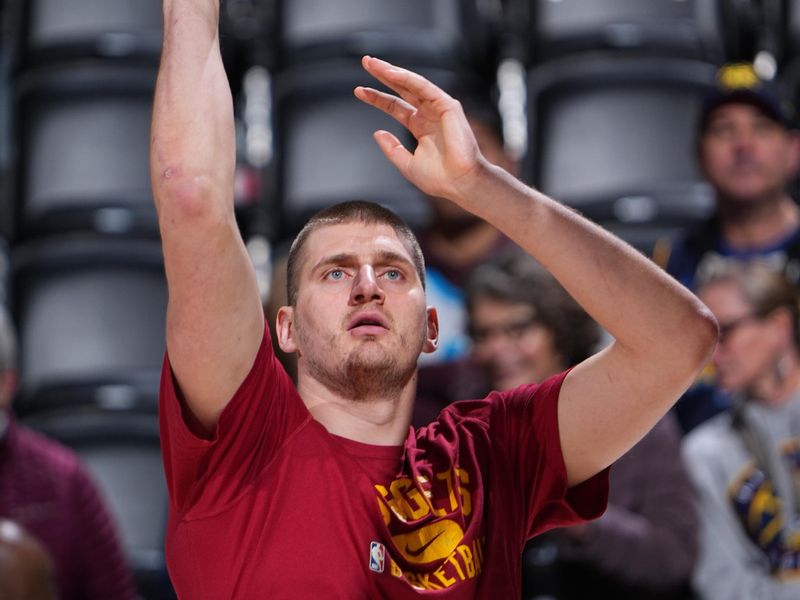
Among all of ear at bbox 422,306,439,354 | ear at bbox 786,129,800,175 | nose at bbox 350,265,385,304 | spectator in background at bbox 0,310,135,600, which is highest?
nose at bbox 350,265,385,304

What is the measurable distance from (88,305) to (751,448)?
1.94 metres

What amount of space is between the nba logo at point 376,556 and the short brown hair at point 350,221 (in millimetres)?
340

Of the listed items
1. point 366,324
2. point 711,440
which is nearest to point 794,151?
point 711,440

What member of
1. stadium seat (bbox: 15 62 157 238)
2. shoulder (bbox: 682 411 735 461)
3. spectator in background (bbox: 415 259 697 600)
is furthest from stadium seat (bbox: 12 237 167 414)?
shoulder (bbox: 682 411 735 461)

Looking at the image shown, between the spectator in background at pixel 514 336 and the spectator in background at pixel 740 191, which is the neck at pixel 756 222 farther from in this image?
the spectator in background at pixel 514 336

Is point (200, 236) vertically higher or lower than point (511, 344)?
higher

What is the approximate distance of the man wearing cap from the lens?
3586 millimetres

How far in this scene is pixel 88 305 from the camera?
4.13 m

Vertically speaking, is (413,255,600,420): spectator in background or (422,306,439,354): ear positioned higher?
(422,306,439,354): ear

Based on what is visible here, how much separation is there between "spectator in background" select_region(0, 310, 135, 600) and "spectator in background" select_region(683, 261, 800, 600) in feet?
4.47

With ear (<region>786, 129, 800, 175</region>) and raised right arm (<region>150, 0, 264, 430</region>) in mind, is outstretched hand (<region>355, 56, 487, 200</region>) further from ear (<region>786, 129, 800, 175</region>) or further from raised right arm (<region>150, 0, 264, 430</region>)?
ear (<region>786, 129, 800, 175</region>)

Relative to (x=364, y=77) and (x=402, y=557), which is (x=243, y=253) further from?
(x=364, y=77)

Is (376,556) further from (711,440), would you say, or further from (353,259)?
(711,440)

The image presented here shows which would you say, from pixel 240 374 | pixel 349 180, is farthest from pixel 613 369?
pixel 349 180
